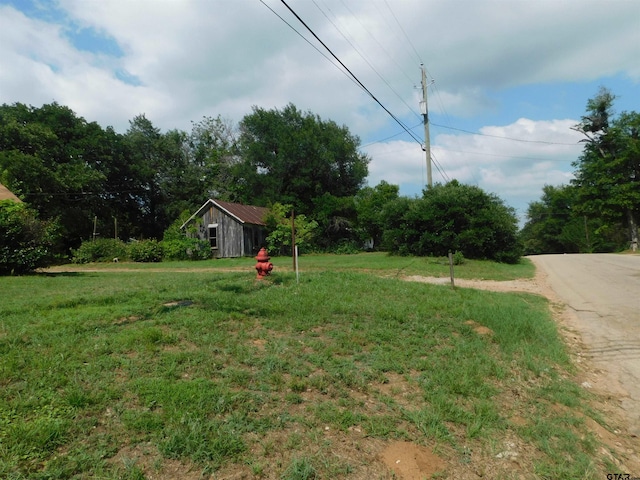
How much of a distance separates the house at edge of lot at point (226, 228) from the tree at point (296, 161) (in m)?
6.61

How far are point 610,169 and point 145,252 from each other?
4156cm

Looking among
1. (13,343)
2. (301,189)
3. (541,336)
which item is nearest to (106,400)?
(13,343)

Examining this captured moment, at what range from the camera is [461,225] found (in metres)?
22.4

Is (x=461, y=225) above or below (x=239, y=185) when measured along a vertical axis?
below

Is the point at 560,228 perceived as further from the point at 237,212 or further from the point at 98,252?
the point at 98,252

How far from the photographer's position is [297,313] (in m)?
6.59

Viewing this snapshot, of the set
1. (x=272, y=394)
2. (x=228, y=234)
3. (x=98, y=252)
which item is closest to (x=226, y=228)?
(x=228, y=234)

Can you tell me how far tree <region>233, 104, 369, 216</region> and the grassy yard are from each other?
30.8 meters

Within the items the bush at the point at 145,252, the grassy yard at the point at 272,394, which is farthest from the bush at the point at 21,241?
the bush at the point at 145,252

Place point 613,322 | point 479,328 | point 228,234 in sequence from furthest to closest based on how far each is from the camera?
point 228,234 < point 613,322 < point 479,328

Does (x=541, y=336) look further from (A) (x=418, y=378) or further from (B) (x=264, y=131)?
(B) (x=264, y=131)

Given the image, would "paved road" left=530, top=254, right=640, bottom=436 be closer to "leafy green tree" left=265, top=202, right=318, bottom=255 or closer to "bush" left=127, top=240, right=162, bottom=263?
"leafy green tree" left=265, top=202, right=318, bottom=255

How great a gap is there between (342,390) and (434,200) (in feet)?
66.0

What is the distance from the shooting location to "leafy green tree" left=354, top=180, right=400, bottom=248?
1357 inches
